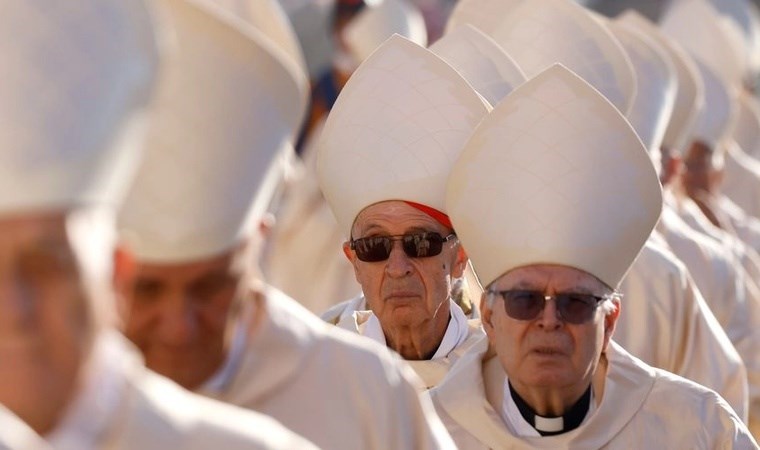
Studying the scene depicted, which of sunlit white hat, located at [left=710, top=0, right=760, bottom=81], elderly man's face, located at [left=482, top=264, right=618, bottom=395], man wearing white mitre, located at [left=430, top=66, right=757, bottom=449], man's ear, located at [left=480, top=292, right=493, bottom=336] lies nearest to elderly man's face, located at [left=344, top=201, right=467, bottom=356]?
man wearing white mitre, located at [left=430, top=66, right=757, bottom=449]

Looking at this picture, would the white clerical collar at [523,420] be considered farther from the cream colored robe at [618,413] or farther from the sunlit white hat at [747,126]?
the sunlit white hat at [747,126]

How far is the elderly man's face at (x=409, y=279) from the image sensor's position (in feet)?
28.3

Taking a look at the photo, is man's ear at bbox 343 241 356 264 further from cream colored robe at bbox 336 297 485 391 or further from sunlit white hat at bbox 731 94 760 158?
sunlit white hat at bbox 731 94 760 158

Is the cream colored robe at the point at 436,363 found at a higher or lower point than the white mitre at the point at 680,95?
higher

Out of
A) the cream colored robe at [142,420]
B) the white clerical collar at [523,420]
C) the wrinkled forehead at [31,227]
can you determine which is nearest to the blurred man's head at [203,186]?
the cream colored robe at [142,420]

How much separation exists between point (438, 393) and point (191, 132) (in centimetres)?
242

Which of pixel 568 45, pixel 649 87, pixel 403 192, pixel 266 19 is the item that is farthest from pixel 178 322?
pixel 649 87

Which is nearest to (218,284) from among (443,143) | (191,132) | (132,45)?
(191,132)

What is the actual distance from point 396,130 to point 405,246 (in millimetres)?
638

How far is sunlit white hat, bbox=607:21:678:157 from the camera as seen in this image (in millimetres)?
12477

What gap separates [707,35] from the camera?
70.6 ft

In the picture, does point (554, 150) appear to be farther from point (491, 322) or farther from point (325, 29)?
point (325, 29)

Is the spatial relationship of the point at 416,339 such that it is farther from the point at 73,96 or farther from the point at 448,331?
the point at 73,96

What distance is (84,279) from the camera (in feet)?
13.2
